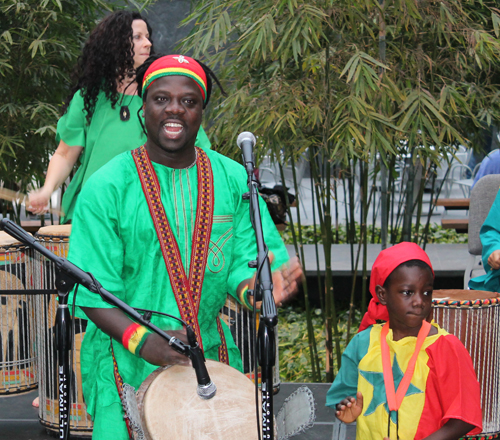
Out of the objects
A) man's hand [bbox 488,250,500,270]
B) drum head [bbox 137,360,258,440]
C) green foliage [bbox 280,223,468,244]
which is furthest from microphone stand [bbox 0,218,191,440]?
green foliage [bbox 280,223,468,244]

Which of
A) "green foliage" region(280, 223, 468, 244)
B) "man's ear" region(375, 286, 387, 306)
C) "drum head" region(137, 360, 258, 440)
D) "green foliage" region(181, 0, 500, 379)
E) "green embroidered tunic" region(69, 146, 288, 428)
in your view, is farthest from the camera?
"green foliage" region(280, 223, 468, 244)

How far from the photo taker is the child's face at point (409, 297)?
2195 mm

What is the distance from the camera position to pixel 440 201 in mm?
7184

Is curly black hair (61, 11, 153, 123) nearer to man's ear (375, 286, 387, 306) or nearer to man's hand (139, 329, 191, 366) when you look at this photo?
man's ear (375, 286, 387, 306)

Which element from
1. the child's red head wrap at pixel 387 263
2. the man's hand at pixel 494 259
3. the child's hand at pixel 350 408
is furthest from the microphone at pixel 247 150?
the man's hand at pixel 494 259

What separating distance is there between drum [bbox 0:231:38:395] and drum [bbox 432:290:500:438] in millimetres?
1751

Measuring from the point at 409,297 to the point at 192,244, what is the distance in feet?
2.47

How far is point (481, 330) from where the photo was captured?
2889mm

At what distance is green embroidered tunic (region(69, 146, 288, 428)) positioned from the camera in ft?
5.97

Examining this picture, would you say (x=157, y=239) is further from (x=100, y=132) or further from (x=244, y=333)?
(x=244, y=333)

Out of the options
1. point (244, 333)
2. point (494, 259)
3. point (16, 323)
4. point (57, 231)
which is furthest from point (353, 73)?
point (16, 323)

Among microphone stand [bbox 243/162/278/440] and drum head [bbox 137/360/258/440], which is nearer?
microphone stand [bbox 243/162/278/440]

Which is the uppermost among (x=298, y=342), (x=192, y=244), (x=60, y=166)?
(x=60, y=166)

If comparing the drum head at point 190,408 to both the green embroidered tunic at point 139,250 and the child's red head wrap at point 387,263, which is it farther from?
the child's red head wrap at point 387,263
